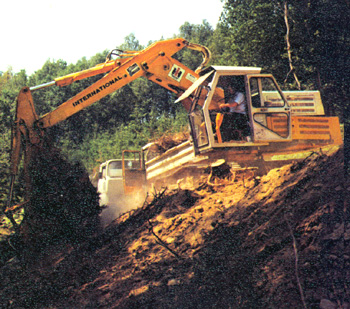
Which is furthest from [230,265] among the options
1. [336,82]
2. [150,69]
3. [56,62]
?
[56,62]

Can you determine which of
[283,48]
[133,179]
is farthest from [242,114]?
[283,48]

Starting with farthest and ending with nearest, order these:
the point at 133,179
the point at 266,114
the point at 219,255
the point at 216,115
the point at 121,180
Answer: the point at 121,180, the point at 133,179, the point at 266,114, the point at 216,115, the point at 219,255

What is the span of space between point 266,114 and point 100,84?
391 centimetres

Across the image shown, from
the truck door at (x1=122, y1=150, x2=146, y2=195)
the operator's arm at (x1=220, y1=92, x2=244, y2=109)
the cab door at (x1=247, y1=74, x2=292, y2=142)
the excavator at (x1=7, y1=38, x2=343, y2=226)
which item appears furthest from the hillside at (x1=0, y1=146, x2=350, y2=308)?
the truck door at (x1=122, y1=150, x2=146, y2=195)

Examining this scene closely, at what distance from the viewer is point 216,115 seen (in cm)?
871

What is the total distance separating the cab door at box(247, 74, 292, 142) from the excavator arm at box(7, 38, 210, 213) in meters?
1.94

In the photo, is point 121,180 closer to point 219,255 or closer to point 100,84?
point 100,84

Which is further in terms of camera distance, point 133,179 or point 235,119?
point 133,179

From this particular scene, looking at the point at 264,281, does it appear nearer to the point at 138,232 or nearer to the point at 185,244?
the point at 185,244

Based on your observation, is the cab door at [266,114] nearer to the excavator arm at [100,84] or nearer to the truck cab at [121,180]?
the excavator arm at [100,84]

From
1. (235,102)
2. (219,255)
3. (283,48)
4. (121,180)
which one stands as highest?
(283,48)

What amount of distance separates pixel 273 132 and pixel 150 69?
3460mm

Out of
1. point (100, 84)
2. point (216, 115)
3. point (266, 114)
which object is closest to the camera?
point (216, 115)

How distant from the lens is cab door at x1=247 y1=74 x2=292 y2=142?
8.69 m
